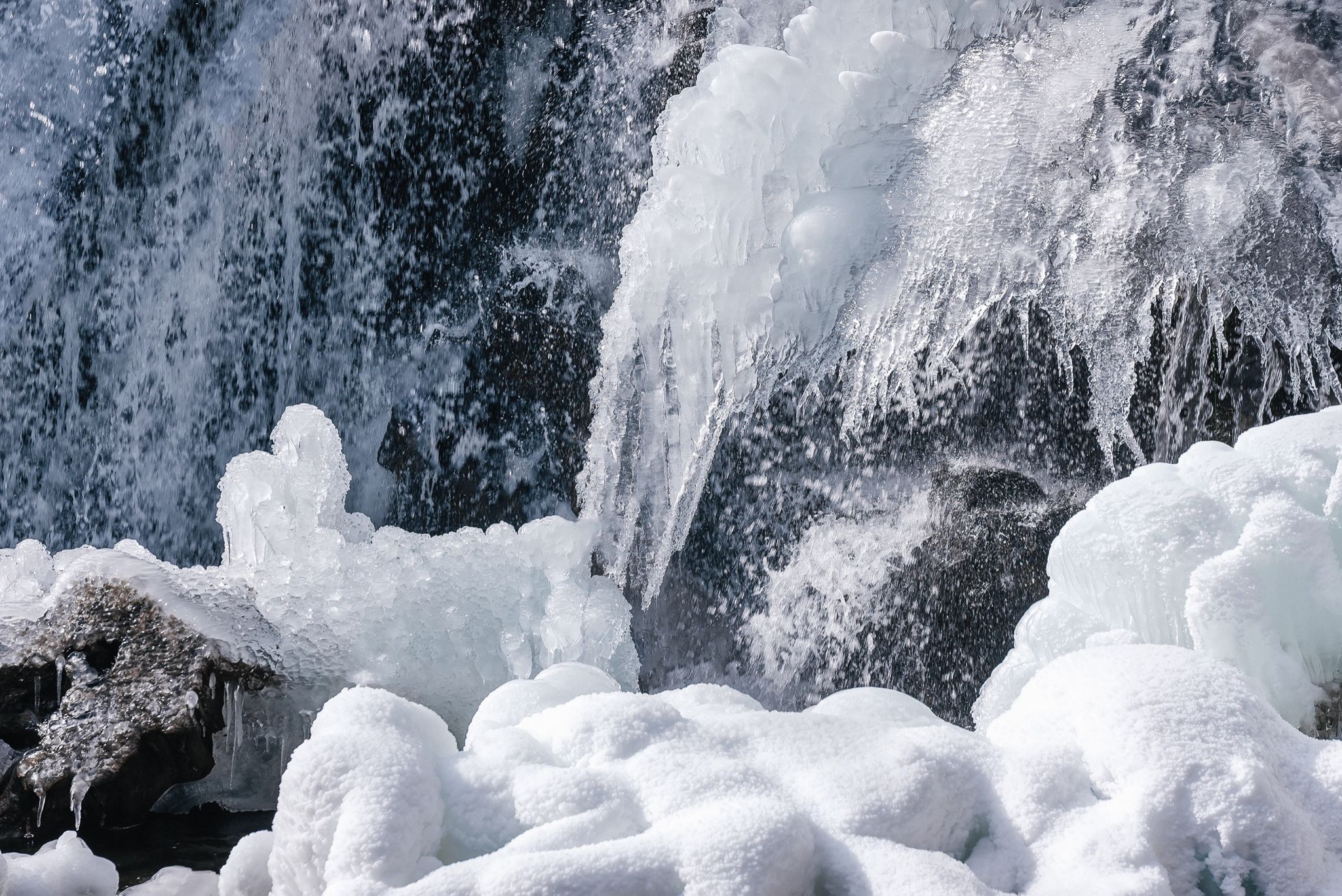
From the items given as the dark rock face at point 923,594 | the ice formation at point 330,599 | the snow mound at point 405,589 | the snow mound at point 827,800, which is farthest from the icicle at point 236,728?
the snow mound at point 827,800

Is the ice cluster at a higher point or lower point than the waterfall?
lower

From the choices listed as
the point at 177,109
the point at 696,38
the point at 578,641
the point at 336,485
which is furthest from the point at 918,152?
the point at 177,109

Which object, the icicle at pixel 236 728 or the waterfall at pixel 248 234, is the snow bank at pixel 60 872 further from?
the waterfall at pixel 248 234

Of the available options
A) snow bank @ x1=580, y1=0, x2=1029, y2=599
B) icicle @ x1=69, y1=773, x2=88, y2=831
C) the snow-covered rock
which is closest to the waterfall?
snow bank @ x1=580, y1=0, x2=1029, y2=599

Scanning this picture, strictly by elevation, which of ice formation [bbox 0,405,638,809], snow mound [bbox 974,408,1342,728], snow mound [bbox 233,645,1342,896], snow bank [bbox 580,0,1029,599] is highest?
snow bank [bbox 580,0,1029,599]

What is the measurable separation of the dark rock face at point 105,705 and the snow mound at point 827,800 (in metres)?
2.44

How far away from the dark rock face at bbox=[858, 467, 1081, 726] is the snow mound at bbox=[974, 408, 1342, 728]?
184 cm

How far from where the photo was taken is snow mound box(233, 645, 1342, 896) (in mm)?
1838

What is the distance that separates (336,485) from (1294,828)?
4.61 m

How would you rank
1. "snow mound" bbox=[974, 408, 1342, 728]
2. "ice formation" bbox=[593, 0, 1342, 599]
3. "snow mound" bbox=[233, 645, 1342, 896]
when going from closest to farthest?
1. "snow mound" bbox=[233, 645, 1342, 896]
2. "snow mound" bbox=[974, 408, 1342, 728]
3. "ice formation" bbox=[593, 0, 1342, 599]

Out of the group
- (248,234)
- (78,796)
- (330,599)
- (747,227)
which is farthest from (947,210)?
(248,234)

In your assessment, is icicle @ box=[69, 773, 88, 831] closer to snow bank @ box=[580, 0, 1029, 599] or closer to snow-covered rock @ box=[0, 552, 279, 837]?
snow-covered rock @ box=[0, 552, 279, 837]

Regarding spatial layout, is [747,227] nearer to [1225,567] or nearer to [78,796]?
[1225,567]

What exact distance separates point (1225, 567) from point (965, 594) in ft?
7.72
